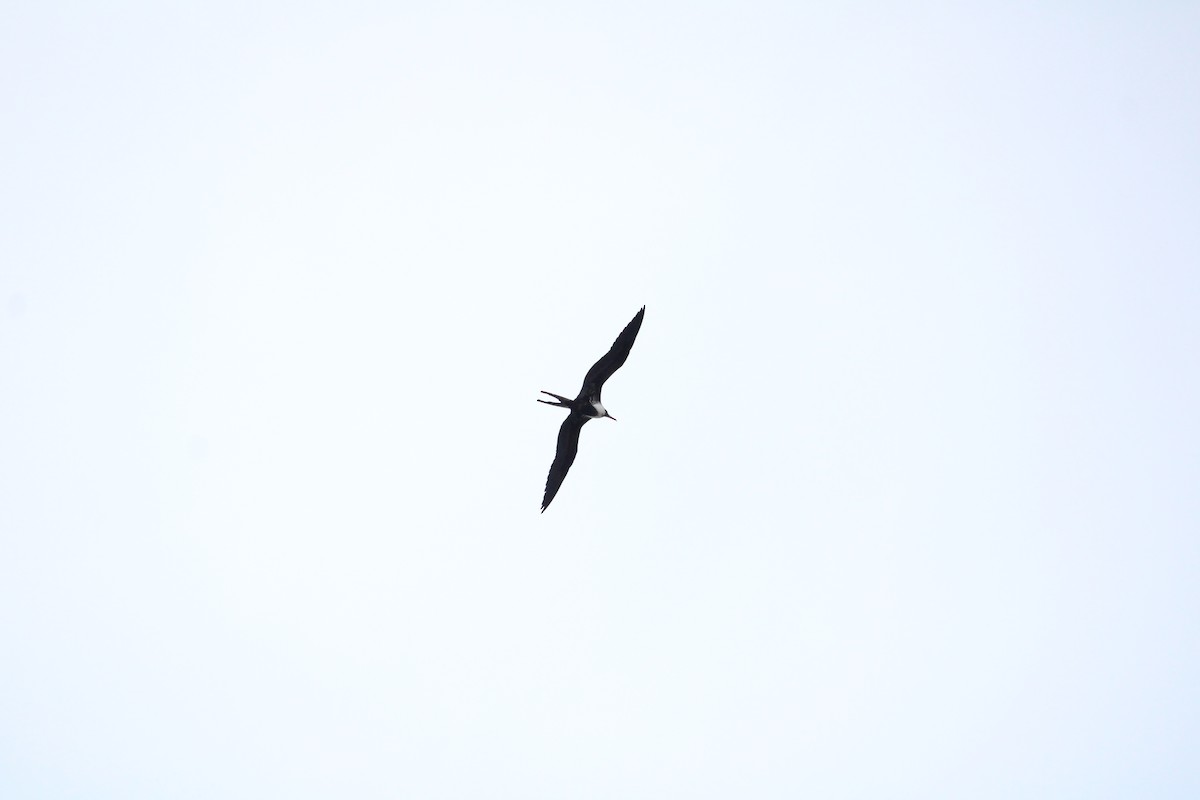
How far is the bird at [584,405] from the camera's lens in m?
Result: 44.4

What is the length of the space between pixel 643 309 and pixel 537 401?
211 inches

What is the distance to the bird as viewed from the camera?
44406 millimetres

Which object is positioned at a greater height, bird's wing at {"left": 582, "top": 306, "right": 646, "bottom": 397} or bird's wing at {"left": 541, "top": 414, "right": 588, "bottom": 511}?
bird's wing at {"left": 582, "top": 306, "right": 646, "bottom": 397}

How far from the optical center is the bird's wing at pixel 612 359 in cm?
4397

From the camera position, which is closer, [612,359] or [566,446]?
[612,359]

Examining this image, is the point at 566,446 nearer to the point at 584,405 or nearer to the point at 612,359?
the point at 584,405

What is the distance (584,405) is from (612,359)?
2446 millimetres

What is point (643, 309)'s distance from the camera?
4388cm

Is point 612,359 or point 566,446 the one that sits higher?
point 612,359

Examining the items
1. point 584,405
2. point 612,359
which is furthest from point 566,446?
point 612,359

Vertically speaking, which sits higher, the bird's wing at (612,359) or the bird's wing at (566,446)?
the bird's wing at (612,359)

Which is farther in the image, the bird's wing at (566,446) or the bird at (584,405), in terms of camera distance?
the bird's wing at (566,446)

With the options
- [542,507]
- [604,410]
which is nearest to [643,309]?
[604,410]

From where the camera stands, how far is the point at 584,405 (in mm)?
46219
